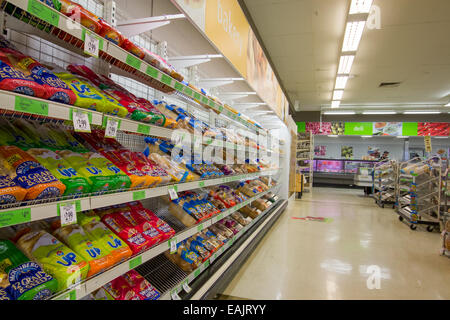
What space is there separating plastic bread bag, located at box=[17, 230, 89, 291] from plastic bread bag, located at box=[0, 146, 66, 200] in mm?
259

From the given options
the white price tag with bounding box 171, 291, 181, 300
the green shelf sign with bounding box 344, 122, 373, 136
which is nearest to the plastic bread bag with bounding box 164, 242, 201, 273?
the white price tag with bounding box 171, 291, 181, 300

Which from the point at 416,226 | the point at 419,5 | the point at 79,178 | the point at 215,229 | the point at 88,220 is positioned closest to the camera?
the point at 79,178

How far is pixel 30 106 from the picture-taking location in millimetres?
917

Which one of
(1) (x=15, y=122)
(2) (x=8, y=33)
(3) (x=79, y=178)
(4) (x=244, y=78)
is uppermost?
(4) (x=244, y=78)

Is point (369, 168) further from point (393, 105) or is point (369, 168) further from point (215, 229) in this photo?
point (215, 229)

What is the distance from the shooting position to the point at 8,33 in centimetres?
131

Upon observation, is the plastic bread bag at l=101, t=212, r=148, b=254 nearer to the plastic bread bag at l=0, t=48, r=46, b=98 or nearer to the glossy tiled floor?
the plastic bread bag at l=0, t=48, r=46, b=98

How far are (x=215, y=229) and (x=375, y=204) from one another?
24.1 ft

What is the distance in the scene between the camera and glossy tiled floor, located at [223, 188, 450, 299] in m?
2.58

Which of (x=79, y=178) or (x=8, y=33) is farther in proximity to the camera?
(x=8, y=33)

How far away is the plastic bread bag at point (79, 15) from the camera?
1.03 m

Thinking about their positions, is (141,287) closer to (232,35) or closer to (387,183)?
(232,35)

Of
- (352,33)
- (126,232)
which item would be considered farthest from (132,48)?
(352,33)
